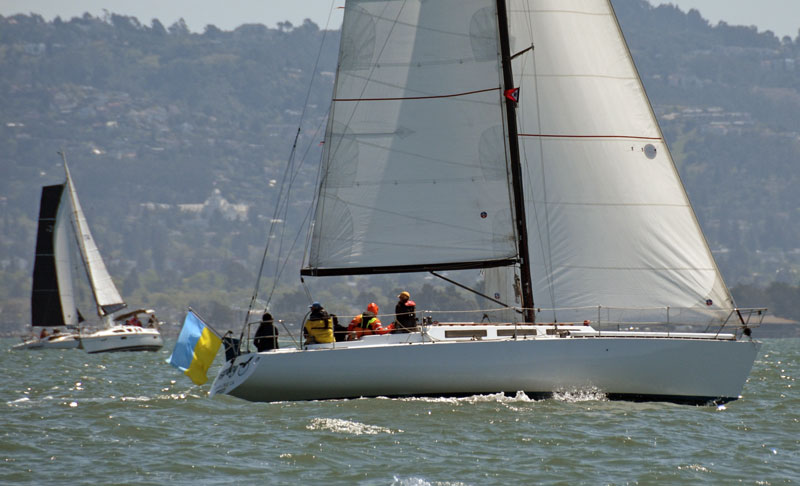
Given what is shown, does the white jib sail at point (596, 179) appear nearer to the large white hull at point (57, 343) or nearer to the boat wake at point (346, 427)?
the boat wake at point (346, 427)

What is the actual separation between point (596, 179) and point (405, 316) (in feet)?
12.6

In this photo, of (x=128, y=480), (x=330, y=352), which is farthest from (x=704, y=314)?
(x=128, y=480)

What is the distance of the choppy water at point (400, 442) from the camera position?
12859 millimetres

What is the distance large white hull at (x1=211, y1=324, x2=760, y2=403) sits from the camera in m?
17.6

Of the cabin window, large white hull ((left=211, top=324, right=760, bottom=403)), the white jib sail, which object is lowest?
large white hull ((left=211, top=324, right=760, bottom=403))

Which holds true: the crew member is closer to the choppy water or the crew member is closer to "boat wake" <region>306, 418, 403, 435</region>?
the choppy water

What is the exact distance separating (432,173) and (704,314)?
4.85 metres

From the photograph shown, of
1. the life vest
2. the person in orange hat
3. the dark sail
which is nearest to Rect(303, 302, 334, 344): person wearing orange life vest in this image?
the life vest

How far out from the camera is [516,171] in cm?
1942

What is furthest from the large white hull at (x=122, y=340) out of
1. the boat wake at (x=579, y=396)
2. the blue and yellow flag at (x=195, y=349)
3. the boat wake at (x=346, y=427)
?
the boat wake at (x=346, y=427)

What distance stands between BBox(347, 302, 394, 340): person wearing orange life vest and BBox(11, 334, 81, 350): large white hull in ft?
137

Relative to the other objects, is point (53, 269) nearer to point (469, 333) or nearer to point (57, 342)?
point (57, 342)

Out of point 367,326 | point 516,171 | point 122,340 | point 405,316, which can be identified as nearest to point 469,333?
point 405,316

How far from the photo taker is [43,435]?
15.5 m
